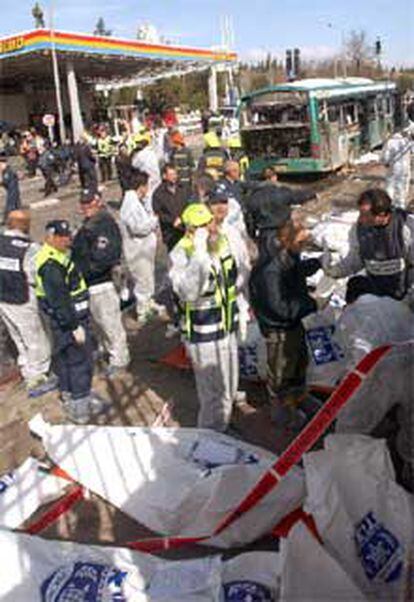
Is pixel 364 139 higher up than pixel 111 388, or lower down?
higher up

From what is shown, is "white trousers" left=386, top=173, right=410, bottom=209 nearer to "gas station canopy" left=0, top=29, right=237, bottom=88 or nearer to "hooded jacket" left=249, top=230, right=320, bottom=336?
"hooded jacket" left=249, top=230, right=320, bottom=336

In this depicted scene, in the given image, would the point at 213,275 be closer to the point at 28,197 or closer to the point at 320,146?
the point at 320,146

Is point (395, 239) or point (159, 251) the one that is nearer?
point (395, 239)

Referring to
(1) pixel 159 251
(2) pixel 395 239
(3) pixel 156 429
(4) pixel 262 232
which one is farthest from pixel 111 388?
(1) pixel 159 251

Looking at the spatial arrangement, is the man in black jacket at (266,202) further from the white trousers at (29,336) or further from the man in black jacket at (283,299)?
the white trousers at (29,336)

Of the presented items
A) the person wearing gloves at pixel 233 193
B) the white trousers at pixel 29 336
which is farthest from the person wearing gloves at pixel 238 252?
the white trousers at pixel 29 336

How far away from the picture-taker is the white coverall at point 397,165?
11.5m

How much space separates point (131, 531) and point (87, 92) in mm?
48342

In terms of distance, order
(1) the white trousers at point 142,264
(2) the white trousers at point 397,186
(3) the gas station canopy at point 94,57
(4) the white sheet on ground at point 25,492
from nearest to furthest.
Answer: (4) the white sheet on ground at point 25,492
(1) the white trousers at point 142,264
(2) the white trousers at point 397,186
(3) the gas station canopy at point 94,57

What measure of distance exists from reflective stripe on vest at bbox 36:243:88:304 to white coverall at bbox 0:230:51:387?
0.68 metres

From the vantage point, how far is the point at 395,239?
14.0 ft

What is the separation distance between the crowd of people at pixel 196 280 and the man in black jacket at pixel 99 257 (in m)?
0.01

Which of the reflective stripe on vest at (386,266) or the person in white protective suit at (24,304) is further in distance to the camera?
the person in white protective suit at (24,304)

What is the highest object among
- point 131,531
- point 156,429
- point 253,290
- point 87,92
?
point 87,92
